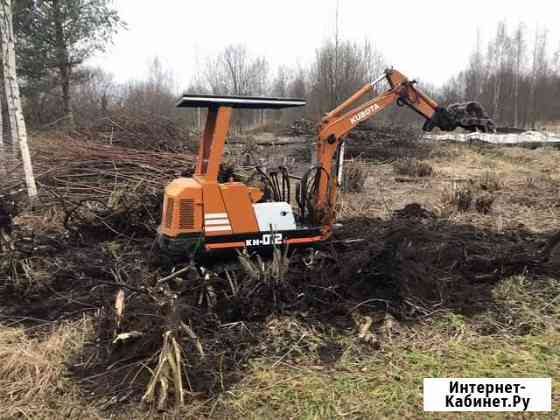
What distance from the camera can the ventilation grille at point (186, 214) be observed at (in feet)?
15.5

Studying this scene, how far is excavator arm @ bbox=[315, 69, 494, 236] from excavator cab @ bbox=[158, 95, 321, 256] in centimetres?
72

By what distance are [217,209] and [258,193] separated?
0.56 metres

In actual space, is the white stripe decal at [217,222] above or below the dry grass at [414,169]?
below

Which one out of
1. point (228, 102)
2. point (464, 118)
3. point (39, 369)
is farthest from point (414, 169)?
point (39, 369)

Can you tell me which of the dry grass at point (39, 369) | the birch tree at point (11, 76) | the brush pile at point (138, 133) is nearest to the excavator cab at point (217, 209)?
the dry grass at point (39, 369)

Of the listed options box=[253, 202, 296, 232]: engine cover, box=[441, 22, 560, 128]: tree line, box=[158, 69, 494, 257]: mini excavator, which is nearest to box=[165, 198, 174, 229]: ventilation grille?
box=[158, 69, 494, 257]: mini excavator

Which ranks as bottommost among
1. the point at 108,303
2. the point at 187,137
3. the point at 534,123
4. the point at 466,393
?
the point at 466,393

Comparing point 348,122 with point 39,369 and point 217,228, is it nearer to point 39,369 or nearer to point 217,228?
point 217,228

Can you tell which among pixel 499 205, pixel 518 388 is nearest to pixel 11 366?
pixel 518 388

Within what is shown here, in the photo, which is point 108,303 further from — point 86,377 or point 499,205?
point 499,205

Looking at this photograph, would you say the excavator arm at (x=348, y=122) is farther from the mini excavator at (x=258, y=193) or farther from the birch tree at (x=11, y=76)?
the birch tree at (x=11, y=76)

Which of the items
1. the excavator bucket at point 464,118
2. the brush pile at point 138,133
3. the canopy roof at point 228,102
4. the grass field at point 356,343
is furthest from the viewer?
the brush pile at point 138,133

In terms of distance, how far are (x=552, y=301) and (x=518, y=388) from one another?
1.81 m

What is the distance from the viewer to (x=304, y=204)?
18.9ft
